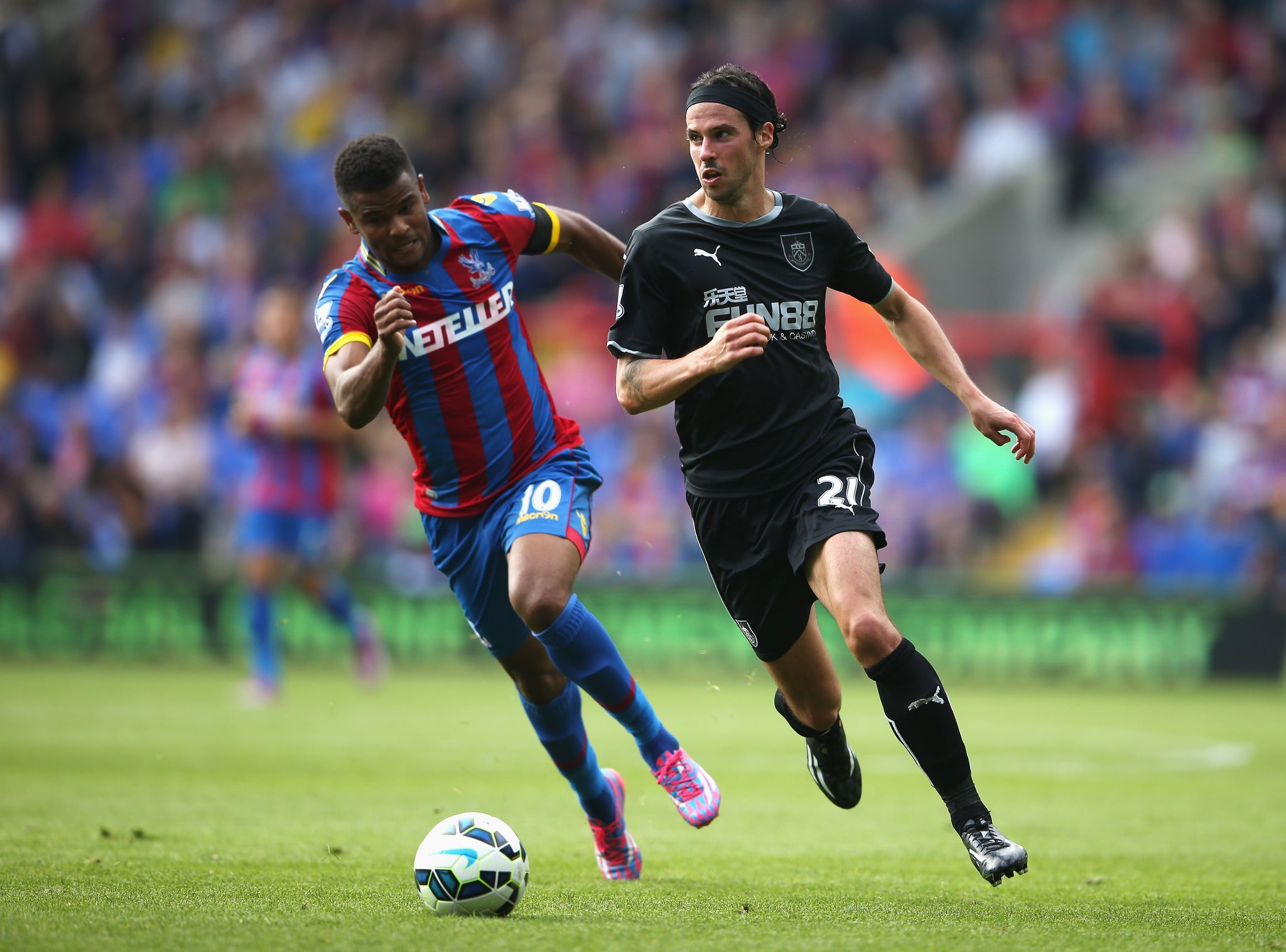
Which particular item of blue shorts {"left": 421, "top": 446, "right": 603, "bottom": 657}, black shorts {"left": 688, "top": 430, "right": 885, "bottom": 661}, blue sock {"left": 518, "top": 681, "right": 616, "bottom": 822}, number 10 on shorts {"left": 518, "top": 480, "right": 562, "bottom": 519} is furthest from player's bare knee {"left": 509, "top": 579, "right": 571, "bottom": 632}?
black shorts {"left": 688, "top": 430, "right": 885, "bottom": 661}

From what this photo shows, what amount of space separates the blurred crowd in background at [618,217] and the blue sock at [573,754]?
7279mm

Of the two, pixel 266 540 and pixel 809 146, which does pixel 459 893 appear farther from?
pixel 809 146

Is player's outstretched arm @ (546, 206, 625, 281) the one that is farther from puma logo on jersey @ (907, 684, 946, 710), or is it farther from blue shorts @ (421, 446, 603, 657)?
puma logo on jersey @ (907, 684, 946, 710)

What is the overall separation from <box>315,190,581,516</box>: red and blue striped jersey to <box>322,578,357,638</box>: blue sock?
689cm

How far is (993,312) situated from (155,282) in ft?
34.8

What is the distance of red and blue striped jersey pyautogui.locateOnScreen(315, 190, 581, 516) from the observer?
6.03 m

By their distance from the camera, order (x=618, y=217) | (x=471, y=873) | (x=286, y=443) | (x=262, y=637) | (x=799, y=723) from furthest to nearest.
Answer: (x=618, y=217)
(x=286, y=443)
(x=262, y=637)
(x=799, y=723)
(x=471, y=873)

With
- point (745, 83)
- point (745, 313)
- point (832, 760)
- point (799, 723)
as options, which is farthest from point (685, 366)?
point (832, 760)

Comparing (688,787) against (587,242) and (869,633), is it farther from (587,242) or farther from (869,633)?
(587,242)

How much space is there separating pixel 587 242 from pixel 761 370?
1224mm

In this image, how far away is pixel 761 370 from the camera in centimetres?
564

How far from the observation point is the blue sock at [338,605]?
509 inches

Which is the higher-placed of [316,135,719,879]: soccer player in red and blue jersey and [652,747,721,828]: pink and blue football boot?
[316,135,719,879]: soccer player in red and blue jersey

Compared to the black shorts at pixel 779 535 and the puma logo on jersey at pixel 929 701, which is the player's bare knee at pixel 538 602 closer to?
the black shorts at pixel 779 535
